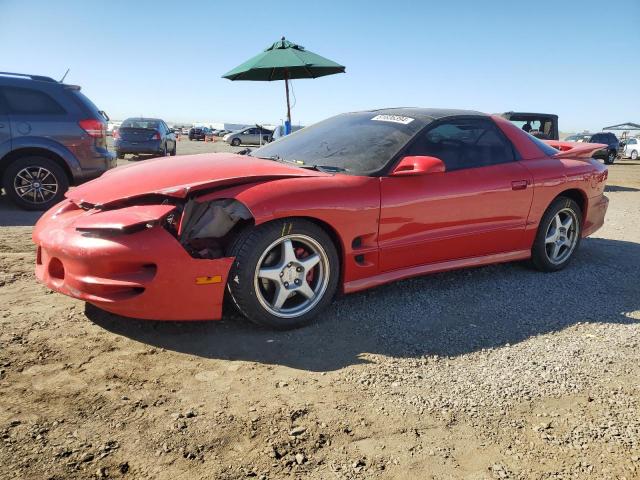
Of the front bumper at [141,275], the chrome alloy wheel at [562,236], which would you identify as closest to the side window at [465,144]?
the chrome alloy wheel at [562,236]

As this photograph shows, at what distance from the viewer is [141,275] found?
103 inches

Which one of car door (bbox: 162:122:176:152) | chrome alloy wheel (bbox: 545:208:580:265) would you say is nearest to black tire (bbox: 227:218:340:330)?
chrome alloy wheel (bbox: 545:208:580:265)

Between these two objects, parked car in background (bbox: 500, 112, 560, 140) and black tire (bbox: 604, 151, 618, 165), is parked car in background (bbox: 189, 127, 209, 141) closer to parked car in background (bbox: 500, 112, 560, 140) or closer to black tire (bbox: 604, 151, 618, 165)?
black tire (bbox: 604, 151, 618, 165)

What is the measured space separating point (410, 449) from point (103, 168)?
601cm

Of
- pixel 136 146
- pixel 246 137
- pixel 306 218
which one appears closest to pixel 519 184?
pixel 306 218

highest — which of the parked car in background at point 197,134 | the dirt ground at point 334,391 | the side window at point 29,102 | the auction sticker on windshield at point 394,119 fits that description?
the parked car in background at point 197,134

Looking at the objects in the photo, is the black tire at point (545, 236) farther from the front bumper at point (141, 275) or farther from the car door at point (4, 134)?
the car door at point (4, 134)

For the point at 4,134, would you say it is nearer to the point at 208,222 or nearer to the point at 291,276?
the point at 208,222

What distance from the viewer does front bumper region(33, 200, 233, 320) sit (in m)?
2.57

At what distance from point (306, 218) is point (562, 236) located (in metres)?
2.60

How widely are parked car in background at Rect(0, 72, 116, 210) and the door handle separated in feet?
17.0

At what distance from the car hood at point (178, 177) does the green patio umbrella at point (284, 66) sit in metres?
5.91

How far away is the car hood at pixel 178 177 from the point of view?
2.79 m

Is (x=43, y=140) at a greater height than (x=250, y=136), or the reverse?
(x=250, y=136)
